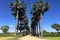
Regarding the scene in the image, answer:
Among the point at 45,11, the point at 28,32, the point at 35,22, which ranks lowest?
the point at 28,32

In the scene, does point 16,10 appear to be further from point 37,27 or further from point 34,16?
point 37,27

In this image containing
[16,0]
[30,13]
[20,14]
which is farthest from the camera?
Result: [30,13]

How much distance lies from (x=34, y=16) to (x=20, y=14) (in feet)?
18.3

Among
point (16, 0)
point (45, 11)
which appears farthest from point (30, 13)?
point (16, 0)

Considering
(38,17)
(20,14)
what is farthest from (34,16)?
(20,14)

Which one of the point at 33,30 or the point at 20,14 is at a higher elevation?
the point at 20,14

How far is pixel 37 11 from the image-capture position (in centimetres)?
5525

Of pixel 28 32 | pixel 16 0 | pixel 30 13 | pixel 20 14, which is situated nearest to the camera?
pixel 16 0

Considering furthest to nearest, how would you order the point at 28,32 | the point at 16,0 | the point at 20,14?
the point at 28,32, the point at 20,14, the point at 16,0

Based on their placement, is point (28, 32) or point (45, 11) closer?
point (45, 11)

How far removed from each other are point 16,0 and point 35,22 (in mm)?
11826

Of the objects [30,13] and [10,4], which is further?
[30,13]

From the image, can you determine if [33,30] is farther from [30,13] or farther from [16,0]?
[16,0]

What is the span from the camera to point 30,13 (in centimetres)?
5762
